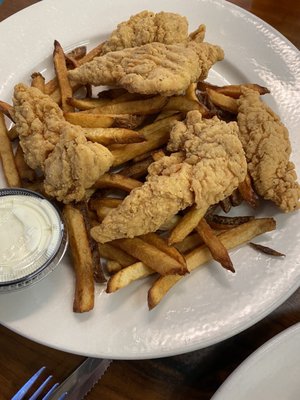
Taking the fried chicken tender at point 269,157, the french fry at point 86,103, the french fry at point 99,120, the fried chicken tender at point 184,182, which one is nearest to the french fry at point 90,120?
the french fry at point 99,120

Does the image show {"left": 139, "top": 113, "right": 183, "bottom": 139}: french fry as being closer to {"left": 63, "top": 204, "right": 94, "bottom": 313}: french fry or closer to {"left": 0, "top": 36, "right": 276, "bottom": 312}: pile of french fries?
{"left": 0, "top": 36, "right": 276, "bottom": 312}: pile of french fries

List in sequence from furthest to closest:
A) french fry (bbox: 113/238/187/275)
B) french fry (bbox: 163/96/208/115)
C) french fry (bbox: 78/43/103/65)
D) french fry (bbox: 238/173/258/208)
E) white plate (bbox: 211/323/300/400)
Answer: french fry (bbox: 78/43/103/65) → french fry (bbox: 163/96/208/115) → french fry (bbox: 238/173/258/208) → french fry (bbox: 113/238/187/275) → white plate (bbox: 211/323/300/400)

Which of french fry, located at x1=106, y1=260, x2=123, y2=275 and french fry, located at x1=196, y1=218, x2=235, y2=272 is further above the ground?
french fry, located at x1=196, y1=218, x2=235, y2=272

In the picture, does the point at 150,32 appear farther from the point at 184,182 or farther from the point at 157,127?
the point at 184,182

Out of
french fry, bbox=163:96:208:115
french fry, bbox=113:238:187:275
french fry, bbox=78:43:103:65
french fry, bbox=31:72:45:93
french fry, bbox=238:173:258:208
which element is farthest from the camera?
french fry, bbox=78:43:103:65

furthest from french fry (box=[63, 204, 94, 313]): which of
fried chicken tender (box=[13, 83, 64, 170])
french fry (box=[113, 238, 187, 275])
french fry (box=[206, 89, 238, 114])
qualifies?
french fry (box=[206, 89, 238, 114])

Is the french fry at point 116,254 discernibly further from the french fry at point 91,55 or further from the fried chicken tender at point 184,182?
the french fry at point 91,55

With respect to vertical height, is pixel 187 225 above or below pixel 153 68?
below

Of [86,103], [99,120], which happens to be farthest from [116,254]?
[86,103]
